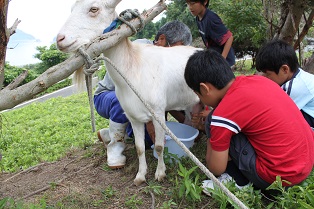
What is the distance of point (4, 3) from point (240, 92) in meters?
1.48

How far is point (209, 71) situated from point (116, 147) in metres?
1.37

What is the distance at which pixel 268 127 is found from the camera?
2066 millimetres

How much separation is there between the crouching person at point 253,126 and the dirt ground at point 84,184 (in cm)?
69

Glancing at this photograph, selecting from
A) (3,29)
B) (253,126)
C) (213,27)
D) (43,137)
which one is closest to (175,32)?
(213,27)

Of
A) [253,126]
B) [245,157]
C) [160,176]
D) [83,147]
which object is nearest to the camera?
[253,126]

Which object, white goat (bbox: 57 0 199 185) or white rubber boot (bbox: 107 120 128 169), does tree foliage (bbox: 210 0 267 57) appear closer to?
white goat (bbox: 57 0 199 185)

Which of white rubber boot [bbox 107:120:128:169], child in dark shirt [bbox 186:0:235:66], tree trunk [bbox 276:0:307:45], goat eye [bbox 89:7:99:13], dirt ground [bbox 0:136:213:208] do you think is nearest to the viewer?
goat eye [bbox 89:7:99:13]

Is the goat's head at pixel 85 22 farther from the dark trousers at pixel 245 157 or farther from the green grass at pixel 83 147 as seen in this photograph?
the dark trousers at pixel 245 157

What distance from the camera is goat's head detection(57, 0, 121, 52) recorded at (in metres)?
2.17

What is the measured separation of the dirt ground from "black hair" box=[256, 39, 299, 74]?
4.26ft

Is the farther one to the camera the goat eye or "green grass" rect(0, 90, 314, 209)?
the goat eye

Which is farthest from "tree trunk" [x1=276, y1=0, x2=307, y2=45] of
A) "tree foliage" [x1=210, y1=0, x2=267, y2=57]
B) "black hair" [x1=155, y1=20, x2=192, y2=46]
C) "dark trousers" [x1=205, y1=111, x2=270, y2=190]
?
"tree foliage" [x1=210, y1=0, x2=267, y2=57]

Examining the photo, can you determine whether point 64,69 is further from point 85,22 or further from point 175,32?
point 175,32

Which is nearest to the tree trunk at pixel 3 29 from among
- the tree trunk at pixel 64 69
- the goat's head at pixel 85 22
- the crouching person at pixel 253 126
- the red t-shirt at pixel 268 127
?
the tree trunk at pixel 64 69
